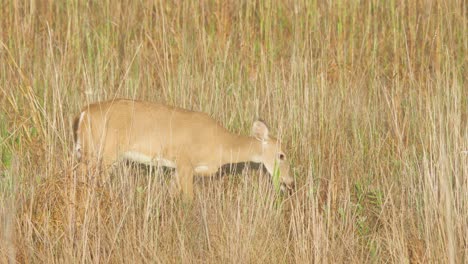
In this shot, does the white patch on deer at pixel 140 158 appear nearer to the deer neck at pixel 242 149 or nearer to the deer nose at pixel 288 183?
the deer neck at pixel 242 149

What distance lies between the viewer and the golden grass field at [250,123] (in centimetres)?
457

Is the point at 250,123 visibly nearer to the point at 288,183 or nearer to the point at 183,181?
the point at 183,181

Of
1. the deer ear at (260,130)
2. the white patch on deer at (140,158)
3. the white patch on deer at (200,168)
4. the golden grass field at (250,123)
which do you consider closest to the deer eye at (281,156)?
the golden grass field at (250,123)

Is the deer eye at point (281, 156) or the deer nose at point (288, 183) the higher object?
the deer eye at point (281, 156)

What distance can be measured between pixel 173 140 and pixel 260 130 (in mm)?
583

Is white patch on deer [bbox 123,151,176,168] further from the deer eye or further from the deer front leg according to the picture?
the deer eye

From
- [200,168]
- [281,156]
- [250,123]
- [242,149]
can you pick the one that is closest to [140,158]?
[200,168]

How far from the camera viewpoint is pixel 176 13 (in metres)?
7.96

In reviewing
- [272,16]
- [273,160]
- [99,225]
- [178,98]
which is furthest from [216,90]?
[99,225]

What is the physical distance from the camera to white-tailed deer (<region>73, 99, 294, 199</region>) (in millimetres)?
6086

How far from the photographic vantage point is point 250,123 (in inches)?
274

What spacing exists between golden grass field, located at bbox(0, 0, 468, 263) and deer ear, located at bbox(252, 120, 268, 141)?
0.43ft

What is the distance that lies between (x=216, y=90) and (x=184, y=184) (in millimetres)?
1054

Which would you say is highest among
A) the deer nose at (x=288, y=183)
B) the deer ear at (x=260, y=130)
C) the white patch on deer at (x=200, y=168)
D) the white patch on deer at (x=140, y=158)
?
the deer ear at (x=260, y=130)
